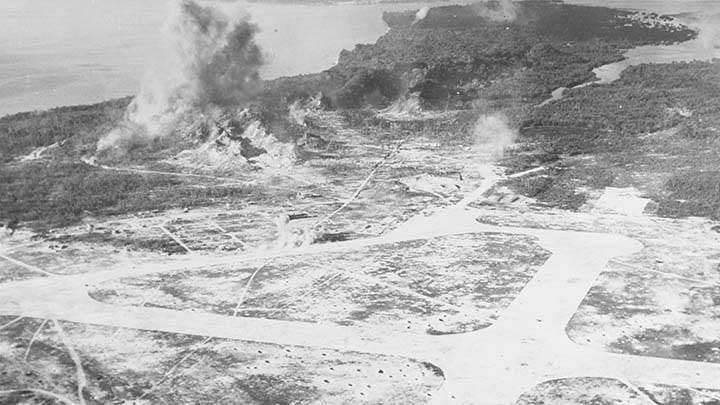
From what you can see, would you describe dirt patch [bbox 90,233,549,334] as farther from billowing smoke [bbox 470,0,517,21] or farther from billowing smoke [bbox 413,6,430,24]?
billowing smoke [bbox 413,6,430,24]

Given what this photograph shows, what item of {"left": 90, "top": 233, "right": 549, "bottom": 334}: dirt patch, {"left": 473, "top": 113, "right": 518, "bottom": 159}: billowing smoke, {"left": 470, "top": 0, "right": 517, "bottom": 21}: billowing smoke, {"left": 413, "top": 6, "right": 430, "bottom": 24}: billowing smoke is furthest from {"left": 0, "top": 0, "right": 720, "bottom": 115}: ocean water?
{"left": 90, "top": 233, "right": 549, "bottom": 334}: dirt patch

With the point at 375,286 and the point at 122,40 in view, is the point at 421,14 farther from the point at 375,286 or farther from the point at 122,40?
the point at 375,286

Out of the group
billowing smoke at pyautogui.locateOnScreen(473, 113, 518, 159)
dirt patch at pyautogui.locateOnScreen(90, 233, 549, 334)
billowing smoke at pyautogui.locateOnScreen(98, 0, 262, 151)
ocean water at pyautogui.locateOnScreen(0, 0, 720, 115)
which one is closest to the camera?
dirt patch at pyautogui.locateOnScreen(90, 233, 549, 334)

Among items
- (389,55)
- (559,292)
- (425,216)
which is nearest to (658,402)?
(559,292)

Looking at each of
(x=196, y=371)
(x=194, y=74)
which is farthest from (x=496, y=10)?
(x=196, y=371)

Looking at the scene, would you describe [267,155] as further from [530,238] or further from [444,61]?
[444,61]

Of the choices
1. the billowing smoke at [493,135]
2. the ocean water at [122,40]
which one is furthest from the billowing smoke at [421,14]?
the billowing smoke at [493,135]
